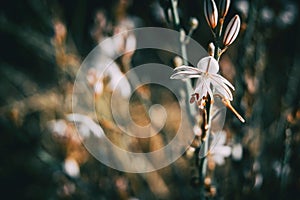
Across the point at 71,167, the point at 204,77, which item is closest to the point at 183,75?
the point at 204,77

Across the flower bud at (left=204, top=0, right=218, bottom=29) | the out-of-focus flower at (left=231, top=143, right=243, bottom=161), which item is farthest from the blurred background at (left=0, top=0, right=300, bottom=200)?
the flower bud at (left=204, top=0, right=218, bottom=29)

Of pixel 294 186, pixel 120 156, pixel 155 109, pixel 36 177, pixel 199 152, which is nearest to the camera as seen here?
pixel 199 152

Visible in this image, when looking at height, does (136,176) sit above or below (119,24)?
below

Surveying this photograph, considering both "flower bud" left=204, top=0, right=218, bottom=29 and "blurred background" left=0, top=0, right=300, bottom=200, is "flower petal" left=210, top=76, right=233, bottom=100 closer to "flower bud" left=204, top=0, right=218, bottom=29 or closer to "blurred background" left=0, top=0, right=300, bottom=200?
"flower bud" left=204, top=0, right=218, bottom=29

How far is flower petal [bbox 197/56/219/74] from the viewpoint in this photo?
0.58 meters

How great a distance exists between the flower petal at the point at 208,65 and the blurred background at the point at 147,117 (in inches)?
7.6

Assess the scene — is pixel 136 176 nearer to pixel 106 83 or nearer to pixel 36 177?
pixel 106 83

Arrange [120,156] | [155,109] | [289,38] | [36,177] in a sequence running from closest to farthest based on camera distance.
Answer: [120,156]
[289,38]
[155,109]
[36,177]

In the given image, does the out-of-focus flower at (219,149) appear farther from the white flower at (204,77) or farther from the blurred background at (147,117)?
the white flower at (204,77)

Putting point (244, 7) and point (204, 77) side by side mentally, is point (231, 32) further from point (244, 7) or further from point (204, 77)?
point (244, 7)

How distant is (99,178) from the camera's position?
107 centimetres

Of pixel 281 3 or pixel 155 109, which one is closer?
pixel 281 3

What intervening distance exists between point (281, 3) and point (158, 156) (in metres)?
0.53

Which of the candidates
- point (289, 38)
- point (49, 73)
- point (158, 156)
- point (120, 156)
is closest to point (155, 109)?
point (158, 156)
